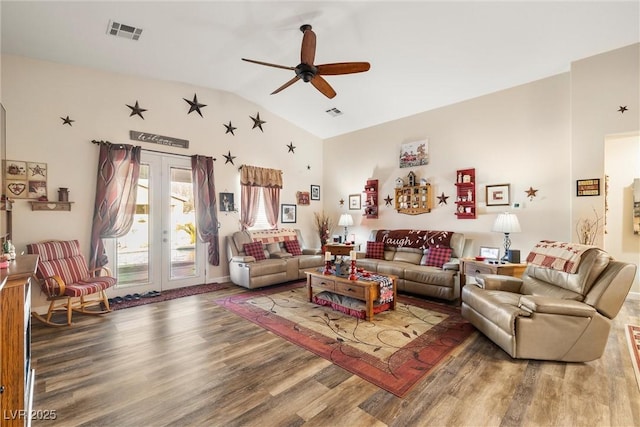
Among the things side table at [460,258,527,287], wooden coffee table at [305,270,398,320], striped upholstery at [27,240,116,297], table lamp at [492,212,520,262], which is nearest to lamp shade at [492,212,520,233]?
table lamp at [492,212,520,262]

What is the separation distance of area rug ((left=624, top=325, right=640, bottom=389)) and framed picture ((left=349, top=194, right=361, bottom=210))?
4680 mm

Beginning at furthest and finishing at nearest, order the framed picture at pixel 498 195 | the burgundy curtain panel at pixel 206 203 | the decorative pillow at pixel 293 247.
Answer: the decorative pillow at pixel 293 247 → the burgundy curtain panel at pixel 206 203 → the framed picture at pixel 498 195

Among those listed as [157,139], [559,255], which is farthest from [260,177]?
[559,255]

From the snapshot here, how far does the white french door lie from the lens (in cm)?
484

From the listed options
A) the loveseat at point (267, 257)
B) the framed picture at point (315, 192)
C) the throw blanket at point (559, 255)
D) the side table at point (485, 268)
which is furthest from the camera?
the framed picture at point (315, 192)

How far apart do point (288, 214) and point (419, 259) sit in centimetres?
316

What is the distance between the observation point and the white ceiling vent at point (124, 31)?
11.4 feet

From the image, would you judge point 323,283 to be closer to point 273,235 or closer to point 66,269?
point 273,235

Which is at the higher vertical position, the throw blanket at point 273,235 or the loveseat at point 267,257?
the throw blanket at point 273,235

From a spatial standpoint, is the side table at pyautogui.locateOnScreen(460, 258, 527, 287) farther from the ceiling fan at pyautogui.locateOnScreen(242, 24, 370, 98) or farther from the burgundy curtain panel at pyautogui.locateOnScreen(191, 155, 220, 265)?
the burgundy curtain panel at pyautogui.locateOnScreen(191, 155, 220, 265)

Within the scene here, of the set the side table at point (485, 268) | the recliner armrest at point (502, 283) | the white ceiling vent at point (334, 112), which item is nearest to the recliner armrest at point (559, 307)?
the recliner armrest at point (502, 283)

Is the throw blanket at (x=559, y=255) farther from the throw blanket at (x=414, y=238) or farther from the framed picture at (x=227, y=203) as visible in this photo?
the framed picture at (x=227, y=203)

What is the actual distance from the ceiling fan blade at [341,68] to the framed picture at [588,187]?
3.51 metres

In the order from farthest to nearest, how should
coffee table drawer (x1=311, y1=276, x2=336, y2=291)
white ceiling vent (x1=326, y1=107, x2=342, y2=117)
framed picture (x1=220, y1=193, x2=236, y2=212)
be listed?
white ceiling vent (x1=326, y1=107, x2=342, y2=117)
framed picture (x1=220, y1=193, x2=236, y2=212)
coffee table drawer (x1=311, y1=276, x2=336, y2=291)
